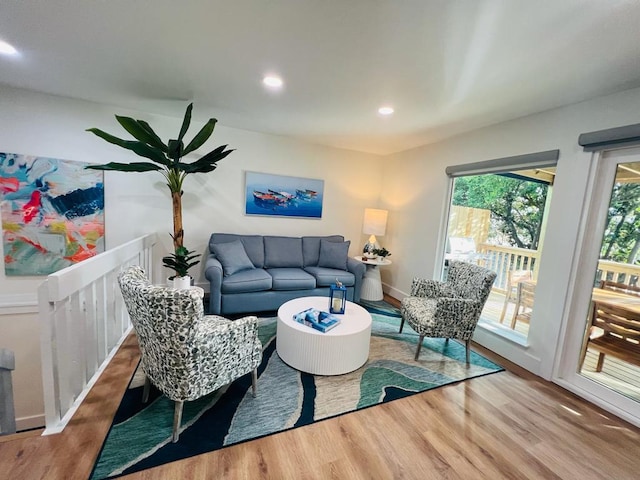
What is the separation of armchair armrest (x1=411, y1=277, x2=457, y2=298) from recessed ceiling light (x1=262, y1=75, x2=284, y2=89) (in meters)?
2.50

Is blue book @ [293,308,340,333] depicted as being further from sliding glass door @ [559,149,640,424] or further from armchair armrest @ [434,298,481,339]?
sliding glass door @ [559,149,640,424]

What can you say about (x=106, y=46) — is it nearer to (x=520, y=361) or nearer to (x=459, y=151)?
(x=459, y=151)

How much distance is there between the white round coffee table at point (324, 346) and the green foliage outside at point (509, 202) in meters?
2.07

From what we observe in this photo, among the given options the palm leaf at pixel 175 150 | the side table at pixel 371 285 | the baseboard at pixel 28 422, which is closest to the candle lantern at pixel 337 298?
the side table at pixel 371 285

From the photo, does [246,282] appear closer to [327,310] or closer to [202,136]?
[327,310]

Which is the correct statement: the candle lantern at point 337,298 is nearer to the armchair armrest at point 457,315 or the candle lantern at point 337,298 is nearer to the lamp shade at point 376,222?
the armchair armrest at point 457,315

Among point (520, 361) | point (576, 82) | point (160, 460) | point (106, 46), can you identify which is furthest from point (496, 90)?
point (160, 460)

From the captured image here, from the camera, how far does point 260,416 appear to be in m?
1.79

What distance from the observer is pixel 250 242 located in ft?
12.8

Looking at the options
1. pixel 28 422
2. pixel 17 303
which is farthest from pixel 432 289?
pixel 17 303

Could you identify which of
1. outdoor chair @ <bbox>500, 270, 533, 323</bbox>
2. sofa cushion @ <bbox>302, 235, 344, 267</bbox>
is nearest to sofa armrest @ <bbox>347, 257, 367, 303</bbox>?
sofa cushion @ <bbox>302, 235, 344, 267</bbox>

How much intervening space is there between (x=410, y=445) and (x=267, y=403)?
0.96m

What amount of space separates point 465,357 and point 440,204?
1.95 metres

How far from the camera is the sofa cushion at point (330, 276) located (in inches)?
145
